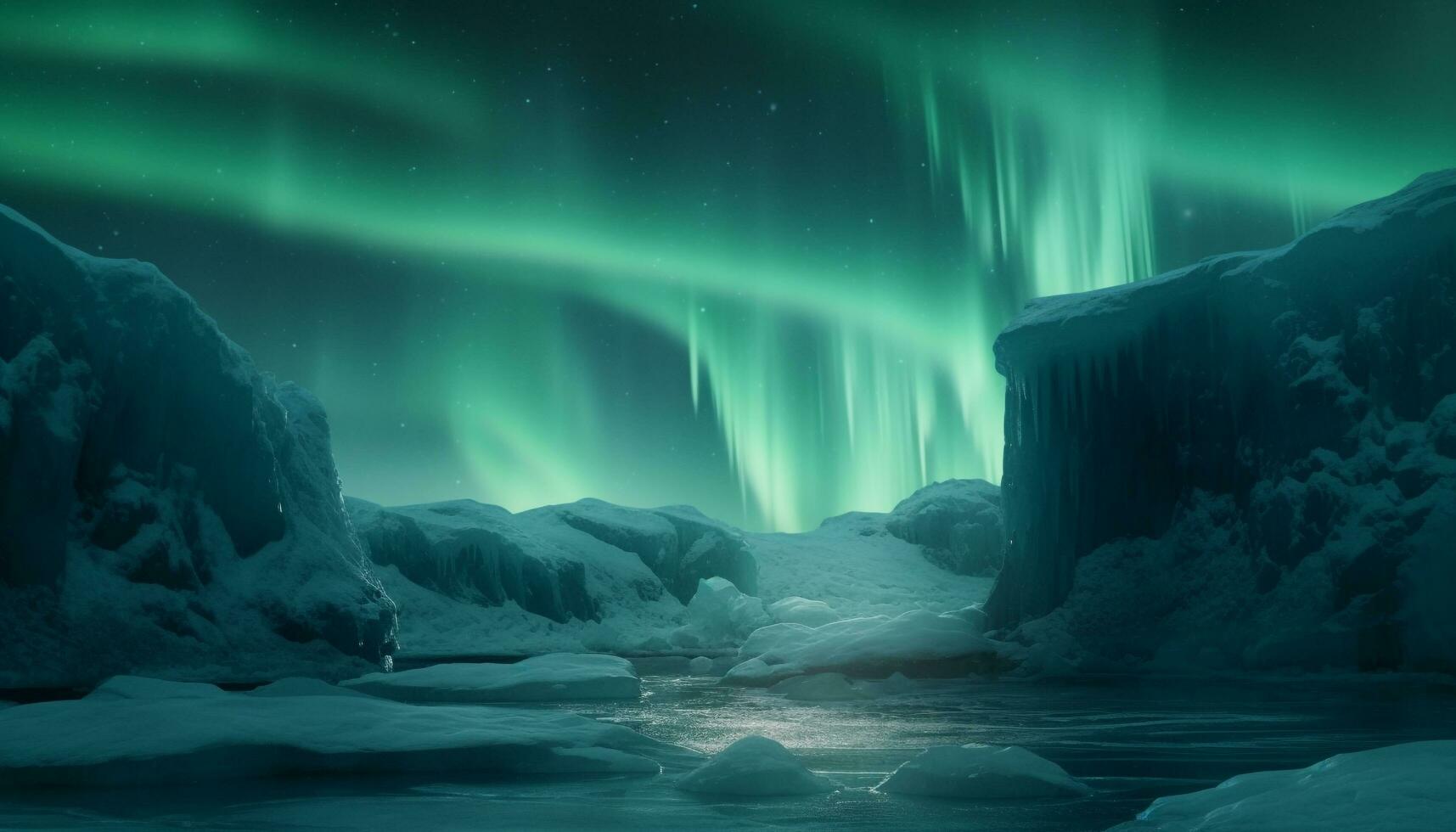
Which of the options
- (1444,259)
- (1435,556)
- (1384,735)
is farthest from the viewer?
(1444,259)

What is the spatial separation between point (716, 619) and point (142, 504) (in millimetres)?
50775

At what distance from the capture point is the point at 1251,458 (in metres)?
39.1

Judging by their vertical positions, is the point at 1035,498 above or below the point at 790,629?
above

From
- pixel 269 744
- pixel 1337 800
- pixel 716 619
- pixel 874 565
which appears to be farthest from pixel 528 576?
pixel 1337 800

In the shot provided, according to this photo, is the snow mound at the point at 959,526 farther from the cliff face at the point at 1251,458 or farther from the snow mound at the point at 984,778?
the snow mound at the point at 984,778

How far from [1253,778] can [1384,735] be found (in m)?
9.96

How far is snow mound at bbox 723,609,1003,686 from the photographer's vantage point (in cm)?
3644

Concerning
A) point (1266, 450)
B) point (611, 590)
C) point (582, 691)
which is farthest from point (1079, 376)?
point (611, 590)

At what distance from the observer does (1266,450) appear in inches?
1516

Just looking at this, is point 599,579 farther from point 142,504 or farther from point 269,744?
point 269,744

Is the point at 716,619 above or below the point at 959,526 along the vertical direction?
below

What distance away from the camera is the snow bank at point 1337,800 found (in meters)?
7.91

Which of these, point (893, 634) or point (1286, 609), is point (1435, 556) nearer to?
point (1286, 609)

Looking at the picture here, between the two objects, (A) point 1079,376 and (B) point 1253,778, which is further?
(A) point 1079,376
